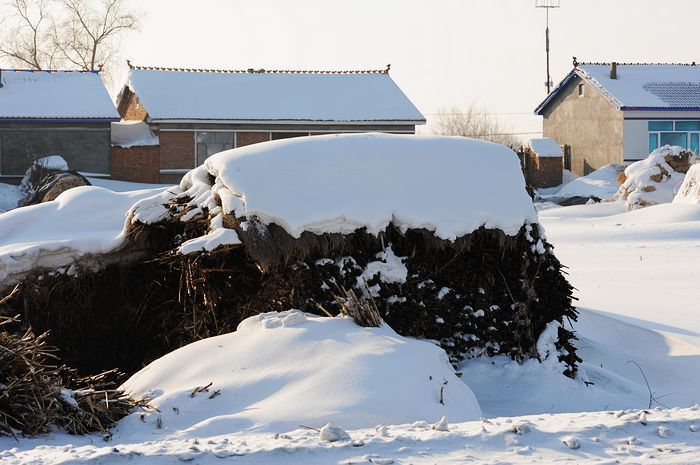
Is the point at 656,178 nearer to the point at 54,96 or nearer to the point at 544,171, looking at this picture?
the point at 544,171

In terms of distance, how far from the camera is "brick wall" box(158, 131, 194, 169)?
35500mm

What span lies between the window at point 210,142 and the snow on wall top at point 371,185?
2729 cm

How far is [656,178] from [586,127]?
17.3 meters

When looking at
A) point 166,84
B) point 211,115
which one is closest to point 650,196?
point 211,115

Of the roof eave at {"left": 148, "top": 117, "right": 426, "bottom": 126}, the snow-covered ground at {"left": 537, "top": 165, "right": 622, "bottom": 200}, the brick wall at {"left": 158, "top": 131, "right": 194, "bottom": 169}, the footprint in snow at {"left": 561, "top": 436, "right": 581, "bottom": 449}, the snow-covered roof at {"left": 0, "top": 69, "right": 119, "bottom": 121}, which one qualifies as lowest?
the footprint in snow at {"left": 561, "top": 436, "right": 581, "bottom": 449}

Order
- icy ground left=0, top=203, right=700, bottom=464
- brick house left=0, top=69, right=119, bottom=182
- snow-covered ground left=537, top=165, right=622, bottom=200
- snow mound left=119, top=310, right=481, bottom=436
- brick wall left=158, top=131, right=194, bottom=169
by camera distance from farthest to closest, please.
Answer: snow-covered ground left=537, top=165, right=622, bottom=200 → brick wall left=158, top=131, right=194, bottom=169 → brick house left=0, top=69, right=119, bottom=182 → snow mound left=119, top=310, right=481, bottom=436 → icy ground left=0, top=203, right=700, bottom=464

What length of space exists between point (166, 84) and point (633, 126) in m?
19.4

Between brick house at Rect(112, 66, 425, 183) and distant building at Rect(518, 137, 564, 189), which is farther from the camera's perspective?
distant building at Rect(518, 137, 564, 189)

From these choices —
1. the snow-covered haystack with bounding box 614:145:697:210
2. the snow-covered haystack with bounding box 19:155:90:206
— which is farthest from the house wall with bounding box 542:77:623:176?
the snow-covered haystack with bounding box 19:155:90:206

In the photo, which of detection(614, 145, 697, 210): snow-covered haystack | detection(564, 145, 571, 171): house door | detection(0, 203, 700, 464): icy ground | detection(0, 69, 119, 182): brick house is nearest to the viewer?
detection(0, 203, 700, 464): icy ground

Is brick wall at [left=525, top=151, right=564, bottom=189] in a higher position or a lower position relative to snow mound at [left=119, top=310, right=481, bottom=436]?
higher

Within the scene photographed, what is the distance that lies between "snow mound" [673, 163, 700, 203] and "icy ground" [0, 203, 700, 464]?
28.4 ft

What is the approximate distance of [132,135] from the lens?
3659cm

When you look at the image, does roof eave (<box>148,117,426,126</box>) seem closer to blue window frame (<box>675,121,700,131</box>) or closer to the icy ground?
blue window frame (<box>675,121,700,131</box>)
